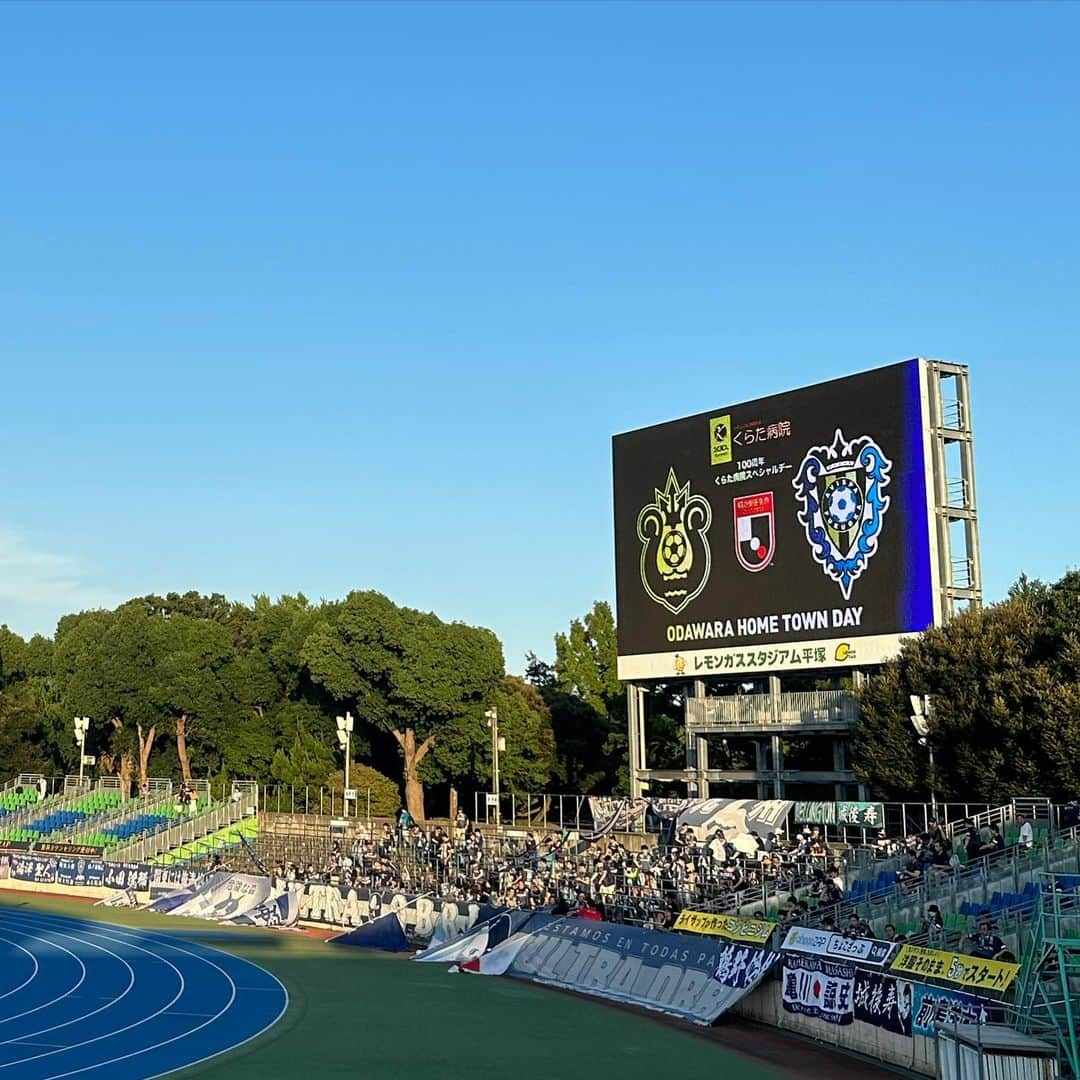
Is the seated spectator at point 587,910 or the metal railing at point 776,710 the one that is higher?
the metal railing at point 776,710

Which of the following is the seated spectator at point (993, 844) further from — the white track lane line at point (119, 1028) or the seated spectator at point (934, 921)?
the white track lane line at point (119, 1028)

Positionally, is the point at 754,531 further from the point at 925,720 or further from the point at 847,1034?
the point at 847,1034

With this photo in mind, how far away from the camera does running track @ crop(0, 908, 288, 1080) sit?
2447 cm

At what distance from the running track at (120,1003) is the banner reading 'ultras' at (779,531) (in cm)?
2168

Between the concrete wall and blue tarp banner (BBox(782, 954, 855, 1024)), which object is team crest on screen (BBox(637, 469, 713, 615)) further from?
blue tarp banner (BBox(782, 954, 855, 1024))

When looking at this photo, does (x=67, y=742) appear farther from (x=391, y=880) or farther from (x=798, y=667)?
(x=798, y=667)

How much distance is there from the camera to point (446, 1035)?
26.8 metres

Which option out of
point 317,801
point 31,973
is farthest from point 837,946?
point 317,801

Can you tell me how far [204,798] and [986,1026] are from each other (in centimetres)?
5191

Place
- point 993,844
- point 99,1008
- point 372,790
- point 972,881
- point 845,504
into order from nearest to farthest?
1. point 99,1008
2. point 972,881
3. point 993,844
4. point 845,504
5. point 372,790

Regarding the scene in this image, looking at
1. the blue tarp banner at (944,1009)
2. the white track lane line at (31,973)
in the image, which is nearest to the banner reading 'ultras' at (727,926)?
the blue tarp banner at (944,1009)

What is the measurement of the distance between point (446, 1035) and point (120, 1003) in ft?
27.3

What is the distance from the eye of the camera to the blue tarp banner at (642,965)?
27922 millimetres

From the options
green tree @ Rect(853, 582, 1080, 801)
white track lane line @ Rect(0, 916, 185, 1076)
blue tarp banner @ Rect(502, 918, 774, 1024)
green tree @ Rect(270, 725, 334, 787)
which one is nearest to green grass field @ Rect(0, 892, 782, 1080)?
blue tarp banner @ Rect(502, 918, 774, 1024)
